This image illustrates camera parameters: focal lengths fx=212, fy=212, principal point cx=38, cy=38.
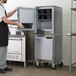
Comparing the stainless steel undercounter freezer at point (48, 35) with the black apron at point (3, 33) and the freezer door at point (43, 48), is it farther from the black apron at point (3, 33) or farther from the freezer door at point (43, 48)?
the black apron at point (3, 33)

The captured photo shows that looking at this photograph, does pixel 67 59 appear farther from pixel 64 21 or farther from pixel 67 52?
pixel 64 21

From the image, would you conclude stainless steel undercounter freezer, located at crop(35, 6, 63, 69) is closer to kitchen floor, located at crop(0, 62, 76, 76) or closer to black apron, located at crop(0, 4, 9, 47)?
kitchen floor, located at crop(0, 62, 76, 76)

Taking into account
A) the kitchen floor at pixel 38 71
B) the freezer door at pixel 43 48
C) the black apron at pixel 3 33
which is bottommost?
the kitchen floor at pixel 38 71

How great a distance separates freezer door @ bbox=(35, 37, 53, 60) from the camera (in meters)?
5.07

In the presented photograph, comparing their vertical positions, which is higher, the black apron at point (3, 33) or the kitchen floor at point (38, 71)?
the black apron at point (3, 33)

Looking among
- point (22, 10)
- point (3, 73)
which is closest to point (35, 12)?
point (22, 10)

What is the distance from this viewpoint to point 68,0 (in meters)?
5.46

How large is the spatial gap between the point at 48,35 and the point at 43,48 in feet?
1.12

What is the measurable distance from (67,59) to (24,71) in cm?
134

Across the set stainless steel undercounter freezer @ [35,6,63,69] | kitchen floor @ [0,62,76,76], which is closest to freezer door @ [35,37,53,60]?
stainless steel undercounter freezer @ [35,6,63,69]

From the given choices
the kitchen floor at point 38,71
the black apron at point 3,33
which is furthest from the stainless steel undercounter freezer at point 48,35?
the black apron at point 3,33

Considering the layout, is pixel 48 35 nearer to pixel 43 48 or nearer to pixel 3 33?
pixel 43 48

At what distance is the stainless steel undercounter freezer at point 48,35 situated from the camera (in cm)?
507

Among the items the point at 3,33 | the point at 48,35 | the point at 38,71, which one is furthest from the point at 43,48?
the point at 3,33
